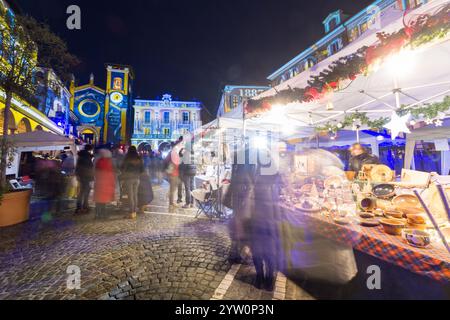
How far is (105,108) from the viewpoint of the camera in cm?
4050

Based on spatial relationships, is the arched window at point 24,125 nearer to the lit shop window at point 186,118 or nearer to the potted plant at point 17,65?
the potted plant at point 17,65

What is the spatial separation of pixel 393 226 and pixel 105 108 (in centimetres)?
4915

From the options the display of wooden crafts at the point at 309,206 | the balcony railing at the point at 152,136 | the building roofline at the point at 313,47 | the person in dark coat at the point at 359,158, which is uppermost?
the building roofline at the point at 313,47

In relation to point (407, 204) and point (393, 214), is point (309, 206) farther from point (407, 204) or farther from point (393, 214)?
point (407, 204)

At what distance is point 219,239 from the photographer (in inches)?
156

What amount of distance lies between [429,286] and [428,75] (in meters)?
4.00

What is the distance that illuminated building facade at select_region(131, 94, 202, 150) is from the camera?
41.1 m

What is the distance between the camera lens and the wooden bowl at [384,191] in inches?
99.4

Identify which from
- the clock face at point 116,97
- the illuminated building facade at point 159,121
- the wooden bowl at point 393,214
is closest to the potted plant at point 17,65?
the wooden bowl at point 393,214

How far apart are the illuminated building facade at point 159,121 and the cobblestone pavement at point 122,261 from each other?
3744 centimetres

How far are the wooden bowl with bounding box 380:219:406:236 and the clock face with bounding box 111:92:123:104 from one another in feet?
159

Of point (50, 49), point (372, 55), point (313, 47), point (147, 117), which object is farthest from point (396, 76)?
point (147, 117)

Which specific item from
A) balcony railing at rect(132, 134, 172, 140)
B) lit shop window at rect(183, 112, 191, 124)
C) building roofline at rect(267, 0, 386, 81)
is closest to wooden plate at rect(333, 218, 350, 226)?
building roofline at rect(267, 0, 386, 81)
